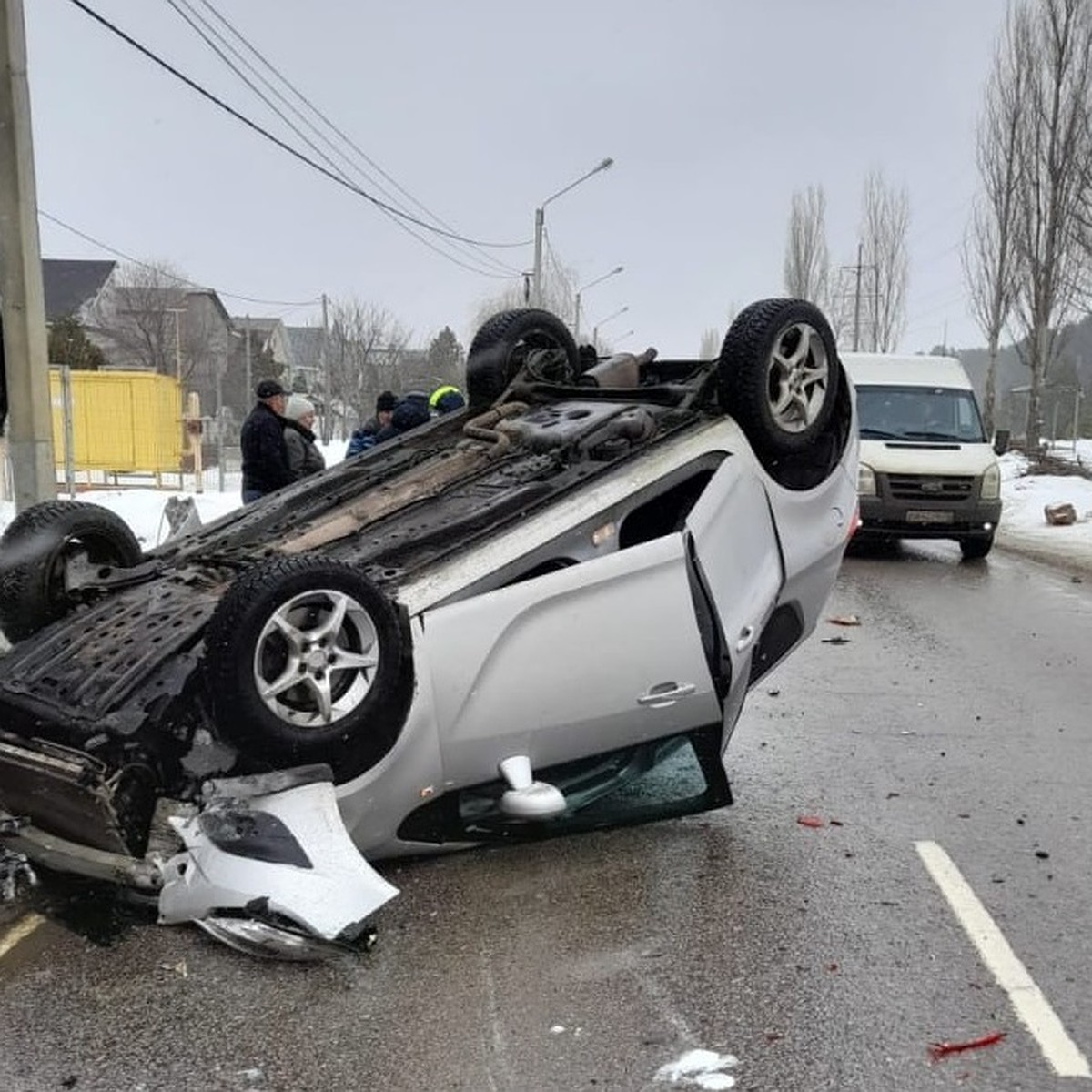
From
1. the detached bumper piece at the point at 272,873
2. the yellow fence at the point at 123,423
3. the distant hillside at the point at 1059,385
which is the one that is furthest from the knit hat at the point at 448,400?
the distant hillside at the point at 1059,385

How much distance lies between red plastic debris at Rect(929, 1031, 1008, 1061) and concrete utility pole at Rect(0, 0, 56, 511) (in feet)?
20.4

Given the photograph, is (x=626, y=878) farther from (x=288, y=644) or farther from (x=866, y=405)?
(x=866, y=405)

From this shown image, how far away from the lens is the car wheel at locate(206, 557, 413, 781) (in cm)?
308

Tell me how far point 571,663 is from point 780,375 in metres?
1.53

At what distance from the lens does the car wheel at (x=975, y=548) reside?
1281 centimetres

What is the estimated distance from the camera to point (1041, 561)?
13.5 meters

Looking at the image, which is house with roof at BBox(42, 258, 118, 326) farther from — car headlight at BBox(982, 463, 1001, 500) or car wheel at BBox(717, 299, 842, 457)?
car wheel at BBox(717, 299, 842, 457)

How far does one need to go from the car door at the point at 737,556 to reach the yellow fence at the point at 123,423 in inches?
689

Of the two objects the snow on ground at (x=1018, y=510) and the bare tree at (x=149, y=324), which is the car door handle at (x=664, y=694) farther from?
the bare tree at (x=149, y=324)

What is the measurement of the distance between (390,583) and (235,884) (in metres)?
0.98

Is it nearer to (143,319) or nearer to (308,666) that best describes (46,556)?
(308,666)

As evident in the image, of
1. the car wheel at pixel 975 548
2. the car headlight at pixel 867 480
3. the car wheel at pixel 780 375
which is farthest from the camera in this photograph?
the car wheel at pixel 975 548

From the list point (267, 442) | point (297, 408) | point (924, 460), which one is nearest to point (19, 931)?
point (267, 442)

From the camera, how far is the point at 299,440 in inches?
310
